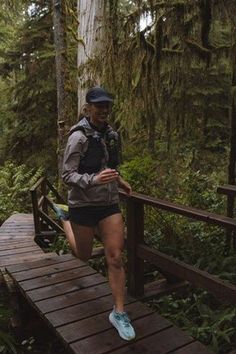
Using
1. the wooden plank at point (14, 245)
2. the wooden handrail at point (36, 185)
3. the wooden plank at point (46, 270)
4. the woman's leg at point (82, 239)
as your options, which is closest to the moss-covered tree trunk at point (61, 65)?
the wooden handrail at point (36, 185)

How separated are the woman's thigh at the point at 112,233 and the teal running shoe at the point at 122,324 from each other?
1.83 feet

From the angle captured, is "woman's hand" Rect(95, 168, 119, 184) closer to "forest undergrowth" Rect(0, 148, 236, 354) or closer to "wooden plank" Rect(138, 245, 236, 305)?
"wooden plank" Rect(138, 245, 236, 305)

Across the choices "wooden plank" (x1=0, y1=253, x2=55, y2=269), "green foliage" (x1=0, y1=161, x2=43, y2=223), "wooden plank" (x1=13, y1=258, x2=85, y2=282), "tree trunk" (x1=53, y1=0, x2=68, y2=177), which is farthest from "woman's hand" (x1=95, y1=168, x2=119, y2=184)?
"green foliage" (x1=0, y1=161, x2=43, y2=223)

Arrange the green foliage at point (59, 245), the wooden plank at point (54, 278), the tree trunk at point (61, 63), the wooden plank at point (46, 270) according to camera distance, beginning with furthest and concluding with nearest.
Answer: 1. the tree trunk at point (61, 63)
2. the green foliage at point (59, 245)
3. the wooden plank at point (46, 270)
4. the wooden plank at point (54, 278)

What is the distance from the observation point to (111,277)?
3.86 meters

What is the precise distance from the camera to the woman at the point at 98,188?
12.3 feet

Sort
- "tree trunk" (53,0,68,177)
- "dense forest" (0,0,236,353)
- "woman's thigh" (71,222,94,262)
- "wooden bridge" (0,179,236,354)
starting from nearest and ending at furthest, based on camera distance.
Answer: "wooden bridge" (0,179,236,354) → "woman's thigh" (71,222,94,262) → "dense forest" (0,0,236,353) → "tree trunk" (53,0,68,177)

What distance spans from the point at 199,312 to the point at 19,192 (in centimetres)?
825

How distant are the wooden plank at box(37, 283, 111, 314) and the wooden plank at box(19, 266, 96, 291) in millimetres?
390

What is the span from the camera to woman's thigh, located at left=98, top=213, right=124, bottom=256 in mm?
3879

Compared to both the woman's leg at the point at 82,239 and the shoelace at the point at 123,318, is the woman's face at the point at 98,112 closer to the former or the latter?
the woman's leg at the point at 82,239

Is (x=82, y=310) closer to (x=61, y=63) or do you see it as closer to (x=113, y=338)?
(x=113, y=338)

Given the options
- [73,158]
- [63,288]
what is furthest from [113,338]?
[73,158]

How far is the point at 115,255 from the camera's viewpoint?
385 cm
